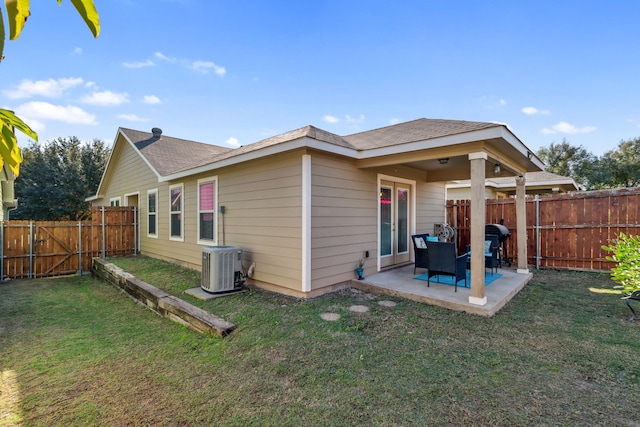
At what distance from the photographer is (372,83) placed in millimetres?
10570

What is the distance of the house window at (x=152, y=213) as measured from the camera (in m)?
→ 9.24

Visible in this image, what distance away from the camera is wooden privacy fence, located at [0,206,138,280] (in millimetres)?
7762

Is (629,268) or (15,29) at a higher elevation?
(15,29)

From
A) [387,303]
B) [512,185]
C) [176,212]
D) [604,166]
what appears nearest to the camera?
[387,303]

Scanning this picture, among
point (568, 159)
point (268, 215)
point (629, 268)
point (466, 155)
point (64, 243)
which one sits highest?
point (568, 159)

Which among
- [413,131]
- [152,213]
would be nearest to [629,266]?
[413,131]

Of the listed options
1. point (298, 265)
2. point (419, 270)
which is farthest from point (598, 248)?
point (298, 265)

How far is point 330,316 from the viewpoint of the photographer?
4043mm

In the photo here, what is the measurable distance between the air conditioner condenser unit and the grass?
17.0 inches

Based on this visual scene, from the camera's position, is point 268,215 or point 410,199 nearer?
point 268,215

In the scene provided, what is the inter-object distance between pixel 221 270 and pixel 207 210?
2.28 meters

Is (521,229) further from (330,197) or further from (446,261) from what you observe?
(330,197)

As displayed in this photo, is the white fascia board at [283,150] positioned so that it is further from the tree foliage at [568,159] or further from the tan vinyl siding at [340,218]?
the tree foliage at [568,159]

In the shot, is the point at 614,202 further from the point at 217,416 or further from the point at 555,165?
the point at 555,165
